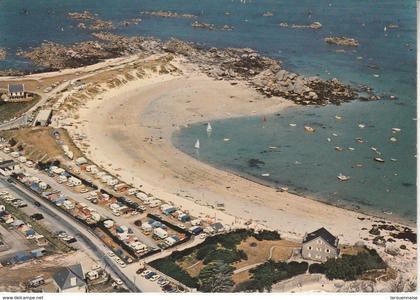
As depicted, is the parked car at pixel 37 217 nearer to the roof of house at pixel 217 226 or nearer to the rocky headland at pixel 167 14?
the roof of house at pixel 217 226

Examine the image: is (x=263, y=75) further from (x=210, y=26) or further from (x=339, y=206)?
(x=210, y=26)

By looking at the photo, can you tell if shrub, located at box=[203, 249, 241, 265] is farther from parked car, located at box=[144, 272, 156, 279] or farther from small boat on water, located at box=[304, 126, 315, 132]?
small boat on water, located at box=[304, 126, 315, 132]

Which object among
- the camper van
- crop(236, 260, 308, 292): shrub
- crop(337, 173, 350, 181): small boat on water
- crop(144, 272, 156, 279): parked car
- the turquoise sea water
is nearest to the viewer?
crop(236, 260, 308, 292): shrub

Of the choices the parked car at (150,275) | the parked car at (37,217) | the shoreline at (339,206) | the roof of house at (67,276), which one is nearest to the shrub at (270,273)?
the parked car at (150,275)

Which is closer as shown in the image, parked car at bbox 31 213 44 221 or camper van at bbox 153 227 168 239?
camper van at bbox 153 227 168 239

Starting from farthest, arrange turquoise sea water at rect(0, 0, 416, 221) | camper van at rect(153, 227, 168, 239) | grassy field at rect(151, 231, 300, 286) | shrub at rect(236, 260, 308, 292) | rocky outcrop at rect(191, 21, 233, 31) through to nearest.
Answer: rocky outcrop at rect(191, 21, 233, 31), turquoise sea water at rect(0, 0, 416, 221), camper van at rect(153, 227, 168, 239), grassy field at rect(151, 231, 300, 286), shrub at rect(236, 260, 308, 292)

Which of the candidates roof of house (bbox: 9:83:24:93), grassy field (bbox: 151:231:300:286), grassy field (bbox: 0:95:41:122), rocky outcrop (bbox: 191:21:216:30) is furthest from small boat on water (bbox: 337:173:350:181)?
rocky outcrop (bbox: 191:21:216:30)

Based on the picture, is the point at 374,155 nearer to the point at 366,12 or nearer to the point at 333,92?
the point at 333,92

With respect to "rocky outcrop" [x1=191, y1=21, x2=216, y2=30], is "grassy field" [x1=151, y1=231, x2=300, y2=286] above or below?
below
